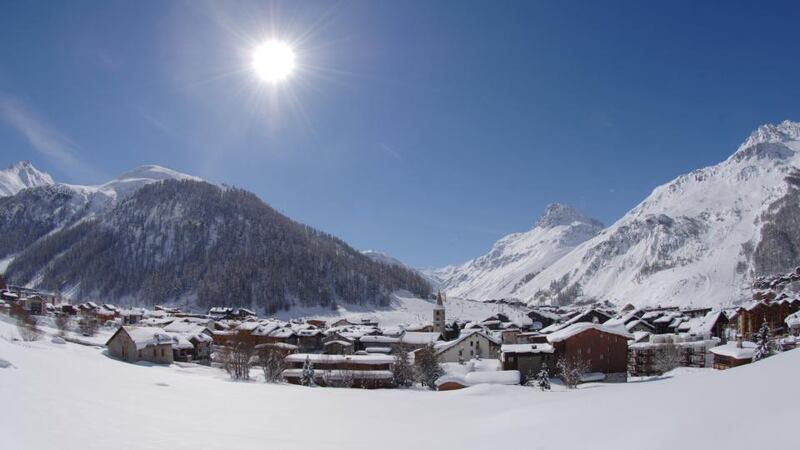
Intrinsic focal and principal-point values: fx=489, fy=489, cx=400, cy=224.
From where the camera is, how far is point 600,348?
2216 inches

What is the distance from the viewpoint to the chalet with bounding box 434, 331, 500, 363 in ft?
265

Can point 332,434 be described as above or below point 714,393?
below

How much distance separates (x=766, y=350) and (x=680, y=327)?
40.9m

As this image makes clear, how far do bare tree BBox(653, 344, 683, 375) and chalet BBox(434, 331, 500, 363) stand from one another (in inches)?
994

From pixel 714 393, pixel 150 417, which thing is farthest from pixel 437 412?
pixel 714 393

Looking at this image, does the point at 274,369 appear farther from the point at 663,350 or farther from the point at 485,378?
the point at 663,350

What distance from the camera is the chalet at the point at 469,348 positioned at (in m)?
80.6

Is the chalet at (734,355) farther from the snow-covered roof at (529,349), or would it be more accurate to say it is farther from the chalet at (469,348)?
the chalet at (469,348)

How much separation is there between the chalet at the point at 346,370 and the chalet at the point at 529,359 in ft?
47.9

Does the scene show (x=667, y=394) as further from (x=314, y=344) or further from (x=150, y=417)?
(x=314, y=344)

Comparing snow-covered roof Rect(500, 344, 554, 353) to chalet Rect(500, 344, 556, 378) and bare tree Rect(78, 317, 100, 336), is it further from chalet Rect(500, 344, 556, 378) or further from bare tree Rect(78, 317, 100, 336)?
bare tree Rect(78, 317, 100, 336)

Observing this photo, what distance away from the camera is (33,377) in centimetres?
2108

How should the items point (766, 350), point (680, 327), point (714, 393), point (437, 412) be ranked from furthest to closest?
point (680, 327) < point (766, 350) < point (437, 412) < point (714, 393)

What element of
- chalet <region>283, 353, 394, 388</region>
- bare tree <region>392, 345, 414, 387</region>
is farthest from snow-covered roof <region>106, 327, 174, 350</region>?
bare tree <region>392, 345, 414, 387</region>
